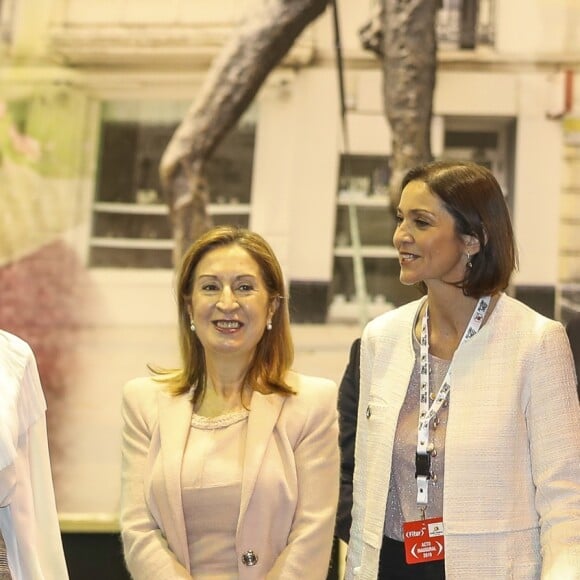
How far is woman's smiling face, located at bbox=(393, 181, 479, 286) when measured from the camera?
185 centimetres

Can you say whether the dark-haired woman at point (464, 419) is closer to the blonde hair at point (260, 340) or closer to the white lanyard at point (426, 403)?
the white lanyard at point (426, 403)

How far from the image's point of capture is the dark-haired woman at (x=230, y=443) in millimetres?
2006

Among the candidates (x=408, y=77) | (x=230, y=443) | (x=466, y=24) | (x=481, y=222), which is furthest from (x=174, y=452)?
(x=466, y=24)

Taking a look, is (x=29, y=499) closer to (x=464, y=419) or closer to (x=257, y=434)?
(x=257, y=434)

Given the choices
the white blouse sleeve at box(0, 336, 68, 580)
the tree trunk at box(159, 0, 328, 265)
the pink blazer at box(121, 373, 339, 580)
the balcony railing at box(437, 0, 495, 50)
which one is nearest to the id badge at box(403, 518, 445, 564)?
the pink blazer at box(121, 373, 339, 580)

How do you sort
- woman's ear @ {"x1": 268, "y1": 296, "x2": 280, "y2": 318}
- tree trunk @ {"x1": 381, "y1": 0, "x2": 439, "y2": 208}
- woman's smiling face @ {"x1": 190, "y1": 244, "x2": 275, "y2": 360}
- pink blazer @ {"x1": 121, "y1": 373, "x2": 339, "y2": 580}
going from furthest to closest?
tree trunk @ {"x1": 381, "y1": 0, "x2": 439, "y2": 208}
woman's ear @ {"x1": 268, "y1": 296, "x2": 280, "y2": 318}
woman's smiling face @ {"x1": 190, "y1": 244, "x2": 275, "y2": 360}
pink blazer @ {"x1": 121, "y1": 373, "x2": 339, "y2": 580}

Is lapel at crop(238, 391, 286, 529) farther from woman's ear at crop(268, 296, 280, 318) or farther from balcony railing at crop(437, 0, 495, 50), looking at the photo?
balcony railing at crop(437, 0, 495, 50)

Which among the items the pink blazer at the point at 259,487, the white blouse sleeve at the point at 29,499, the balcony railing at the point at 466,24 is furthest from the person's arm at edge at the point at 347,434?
the balcony railing at the point at 466,24

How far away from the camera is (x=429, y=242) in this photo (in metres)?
1.85

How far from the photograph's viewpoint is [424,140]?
3.38 metres

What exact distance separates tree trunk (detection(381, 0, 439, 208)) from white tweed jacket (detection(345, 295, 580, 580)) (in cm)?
163

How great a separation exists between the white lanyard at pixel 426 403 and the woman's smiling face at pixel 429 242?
0.10m

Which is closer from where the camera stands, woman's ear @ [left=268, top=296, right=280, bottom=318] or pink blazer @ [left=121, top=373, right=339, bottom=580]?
pink blazer @ [left=121, top=373, right=339, bottom=580]

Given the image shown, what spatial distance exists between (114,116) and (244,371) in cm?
175
